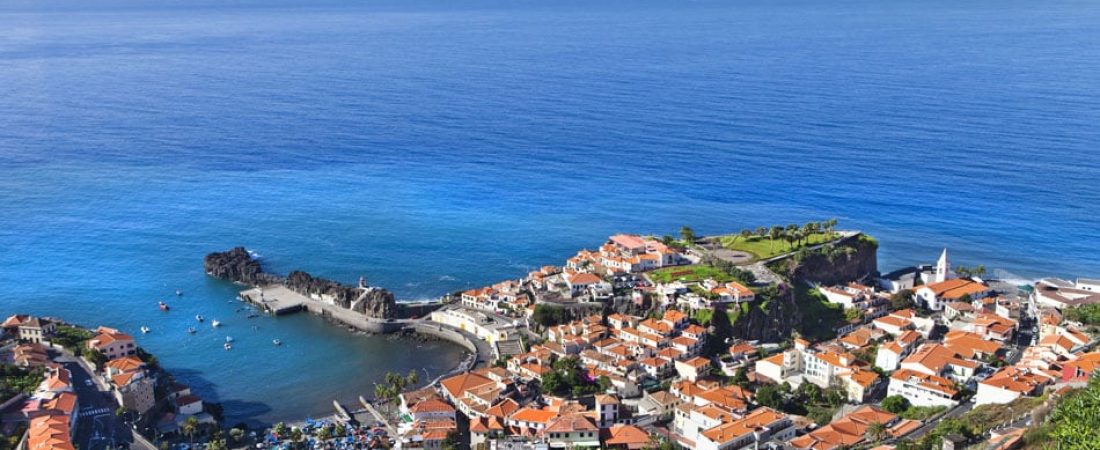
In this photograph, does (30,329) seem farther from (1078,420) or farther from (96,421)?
(1078,420)

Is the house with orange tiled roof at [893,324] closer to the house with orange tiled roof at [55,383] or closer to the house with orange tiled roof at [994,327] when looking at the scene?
the house with orange tiled roof at [994,327]

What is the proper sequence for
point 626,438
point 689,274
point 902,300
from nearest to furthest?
point 626,438
point 689,274
point 902,300

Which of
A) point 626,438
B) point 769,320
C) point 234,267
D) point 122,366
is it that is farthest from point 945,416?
point 234,267

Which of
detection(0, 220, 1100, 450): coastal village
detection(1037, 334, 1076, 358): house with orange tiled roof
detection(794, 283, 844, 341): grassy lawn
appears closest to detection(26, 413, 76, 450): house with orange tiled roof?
detection(0, 220, 1100, 450): coastal village

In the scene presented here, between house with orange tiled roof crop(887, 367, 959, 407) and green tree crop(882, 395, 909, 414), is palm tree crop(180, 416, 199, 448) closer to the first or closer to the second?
green tree crop(882, 395, 909, 414)

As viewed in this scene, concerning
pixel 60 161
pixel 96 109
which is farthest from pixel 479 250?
pixel 96 109

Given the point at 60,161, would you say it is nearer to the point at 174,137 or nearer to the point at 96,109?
the point at 174,137
